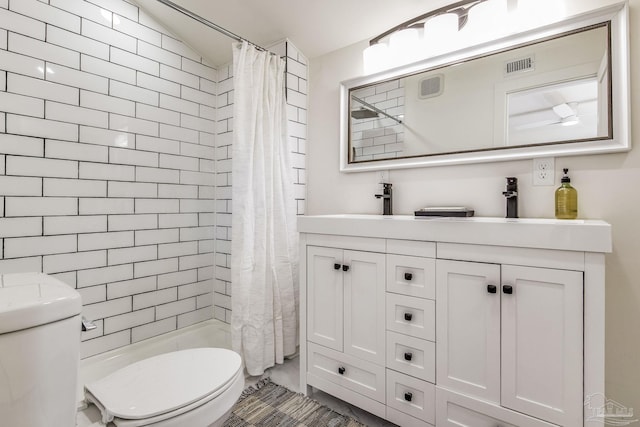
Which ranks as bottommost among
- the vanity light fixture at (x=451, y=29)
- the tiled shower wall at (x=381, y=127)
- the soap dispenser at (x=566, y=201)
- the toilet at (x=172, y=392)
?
the toilet at (x=172, y=392)

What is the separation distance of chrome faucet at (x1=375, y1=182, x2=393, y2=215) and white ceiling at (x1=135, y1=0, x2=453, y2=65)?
37.2 inches

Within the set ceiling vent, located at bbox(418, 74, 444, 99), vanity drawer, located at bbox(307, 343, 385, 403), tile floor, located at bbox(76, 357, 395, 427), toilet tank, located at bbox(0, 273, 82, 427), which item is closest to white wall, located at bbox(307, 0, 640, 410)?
ceiling vent, located at bbox(418, 74, 444, 99)

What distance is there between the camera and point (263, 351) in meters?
1.90

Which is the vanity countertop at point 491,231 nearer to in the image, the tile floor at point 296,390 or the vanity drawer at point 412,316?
the vanity drawer at point 412,316

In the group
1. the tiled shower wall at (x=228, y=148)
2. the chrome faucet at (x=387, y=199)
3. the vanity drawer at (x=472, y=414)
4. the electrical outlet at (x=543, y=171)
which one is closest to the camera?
the vanity drawer at (x=472, y=414)

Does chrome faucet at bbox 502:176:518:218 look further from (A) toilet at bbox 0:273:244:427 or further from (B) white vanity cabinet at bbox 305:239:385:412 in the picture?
(A) toilet at bbox 0:273:244:427

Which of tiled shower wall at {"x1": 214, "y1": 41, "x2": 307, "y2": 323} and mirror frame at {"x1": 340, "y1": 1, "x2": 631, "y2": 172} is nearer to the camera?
mirror frame at {"x1": 340, "y1": 1, "x2": 631, "y2": 172}

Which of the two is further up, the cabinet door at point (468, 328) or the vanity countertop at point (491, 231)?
the vanity countertop at point (491, 231)

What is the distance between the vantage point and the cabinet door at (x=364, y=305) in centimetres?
143

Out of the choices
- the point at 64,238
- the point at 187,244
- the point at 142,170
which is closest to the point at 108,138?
the point at 142,170

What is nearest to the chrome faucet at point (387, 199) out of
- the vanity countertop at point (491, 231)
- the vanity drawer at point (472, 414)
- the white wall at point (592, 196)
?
the white wall at point (592, 196)

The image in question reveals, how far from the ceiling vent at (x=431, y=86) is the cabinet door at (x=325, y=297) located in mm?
999

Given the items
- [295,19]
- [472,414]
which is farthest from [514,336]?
[295,19]

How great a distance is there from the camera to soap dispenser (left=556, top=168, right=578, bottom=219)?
4.38 feet
